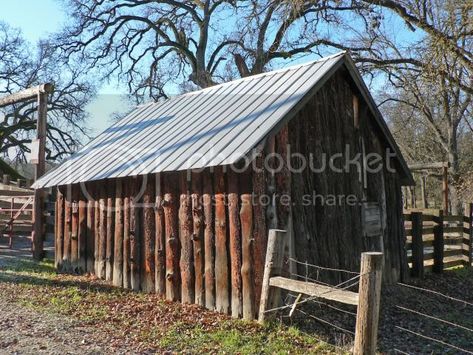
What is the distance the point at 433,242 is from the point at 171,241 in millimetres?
7576

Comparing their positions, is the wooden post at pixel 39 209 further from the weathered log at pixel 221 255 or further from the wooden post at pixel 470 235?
the wooden post at pixel 470 235

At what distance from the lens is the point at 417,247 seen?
39.7ft

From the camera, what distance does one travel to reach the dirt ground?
6418 mm

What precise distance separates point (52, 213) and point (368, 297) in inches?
450

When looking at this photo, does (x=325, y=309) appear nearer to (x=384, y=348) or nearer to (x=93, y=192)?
(x=384, y=348)

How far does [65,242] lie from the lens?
40.3 ft

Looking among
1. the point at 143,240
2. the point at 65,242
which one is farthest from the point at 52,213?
the point at 143,240

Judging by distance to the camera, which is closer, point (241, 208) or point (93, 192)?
point (241, 208)

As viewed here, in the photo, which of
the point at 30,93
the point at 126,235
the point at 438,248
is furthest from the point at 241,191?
the point at 30,93

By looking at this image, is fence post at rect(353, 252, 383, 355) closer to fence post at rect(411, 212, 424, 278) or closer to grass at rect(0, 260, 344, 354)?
grass at rect(0, 260, 344, 354)

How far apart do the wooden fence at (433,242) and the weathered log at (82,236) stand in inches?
307

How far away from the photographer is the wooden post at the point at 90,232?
444 inches

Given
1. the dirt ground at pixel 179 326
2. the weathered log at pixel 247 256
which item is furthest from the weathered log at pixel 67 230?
the weathered log at pixel 247 256

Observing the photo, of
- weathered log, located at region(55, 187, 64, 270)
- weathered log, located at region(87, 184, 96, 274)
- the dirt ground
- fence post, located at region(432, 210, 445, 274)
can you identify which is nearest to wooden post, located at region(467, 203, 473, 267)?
fence post, located at region(432, 210, 445, 274)
